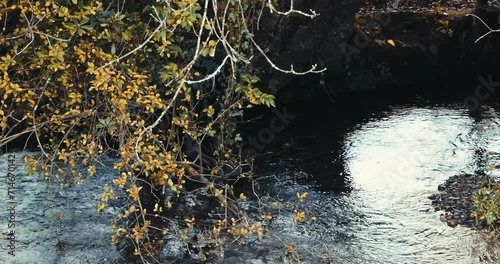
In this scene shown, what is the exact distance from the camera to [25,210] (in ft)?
Result: 23.6

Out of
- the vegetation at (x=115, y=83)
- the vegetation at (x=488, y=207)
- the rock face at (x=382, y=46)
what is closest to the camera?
the vegetation at (x=115, y=83)

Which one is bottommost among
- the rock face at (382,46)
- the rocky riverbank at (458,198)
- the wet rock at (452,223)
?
the wet rock at (452,223)

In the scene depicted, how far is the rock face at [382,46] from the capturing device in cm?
1048

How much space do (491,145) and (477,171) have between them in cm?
99

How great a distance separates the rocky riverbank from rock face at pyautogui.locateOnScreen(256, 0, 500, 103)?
3250 millimetres

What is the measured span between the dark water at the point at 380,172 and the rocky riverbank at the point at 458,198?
11 cm

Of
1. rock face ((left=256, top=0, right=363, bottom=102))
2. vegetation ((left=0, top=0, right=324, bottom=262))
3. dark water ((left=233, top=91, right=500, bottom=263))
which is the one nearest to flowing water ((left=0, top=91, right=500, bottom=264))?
dark water ((left=233, top=91, right=500, bottom=263))

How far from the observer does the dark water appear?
6773 millimetres

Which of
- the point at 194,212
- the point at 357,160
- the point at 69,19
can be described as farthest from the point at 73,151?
the point at 357,160

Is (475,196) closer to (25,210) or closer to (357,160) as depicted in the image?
(357,160)

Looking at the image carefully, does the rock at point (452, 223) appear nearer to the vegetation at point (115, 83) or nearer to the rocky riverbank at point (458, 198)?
the rocky riverbank at point (458, 198)

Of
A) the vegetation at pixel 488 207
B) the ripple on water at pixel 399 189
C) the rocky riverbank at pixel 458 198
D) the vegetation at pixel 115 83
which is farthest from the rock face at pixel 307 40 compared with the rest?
the vegetation at pixel 488 207

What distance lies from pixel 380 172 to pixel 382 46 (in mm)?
3661

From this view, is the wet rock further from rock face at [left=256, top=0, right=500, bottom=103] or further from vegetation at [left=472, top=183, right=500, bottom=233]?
rock face at [left=256, top=0, right=500, bottom=103]
